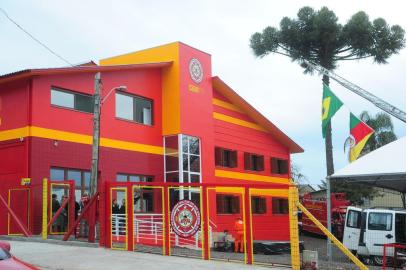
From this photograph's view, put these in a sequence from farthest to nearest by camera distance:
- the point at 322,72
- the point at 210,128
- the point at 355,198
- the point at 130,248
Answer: the point at 355,198, the point at 322,72, the point at 210,128, the point at 130,248

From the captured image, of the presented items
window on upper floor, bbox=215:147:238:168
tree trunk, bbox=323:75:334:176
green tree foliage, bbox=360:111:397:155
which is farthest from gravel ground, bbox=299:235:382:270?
green tree foliage, bbox=360:111:397:155

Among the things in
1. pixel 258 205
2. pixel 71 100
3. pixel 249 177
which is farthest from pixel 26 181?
pixel 258 205

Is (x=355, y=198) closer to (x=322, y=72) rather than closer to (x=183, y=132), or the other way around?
(x=322, y=72)

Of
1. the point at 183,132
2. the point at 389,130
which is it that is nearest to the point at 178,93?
the point at 183,132

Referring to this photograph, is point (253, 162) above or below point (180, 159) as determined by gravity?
above

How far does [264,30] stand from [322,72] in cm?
755

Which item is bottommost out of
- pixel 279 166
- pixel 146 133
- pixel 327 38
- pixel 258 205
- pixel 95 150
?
pixel 258 205

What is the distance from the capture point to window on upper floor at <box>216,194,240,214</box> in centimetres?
3006

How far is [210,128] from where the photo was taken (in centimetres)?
3012

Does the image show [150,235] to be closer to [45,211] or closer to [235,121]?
[45,211]

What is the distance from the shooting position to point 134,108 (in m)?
26.5

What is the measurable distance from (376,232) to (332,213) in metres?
12.0

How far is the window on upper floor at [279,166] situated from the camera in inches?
1499

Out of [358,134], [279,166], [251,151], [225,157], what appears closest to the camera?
[358,134]
